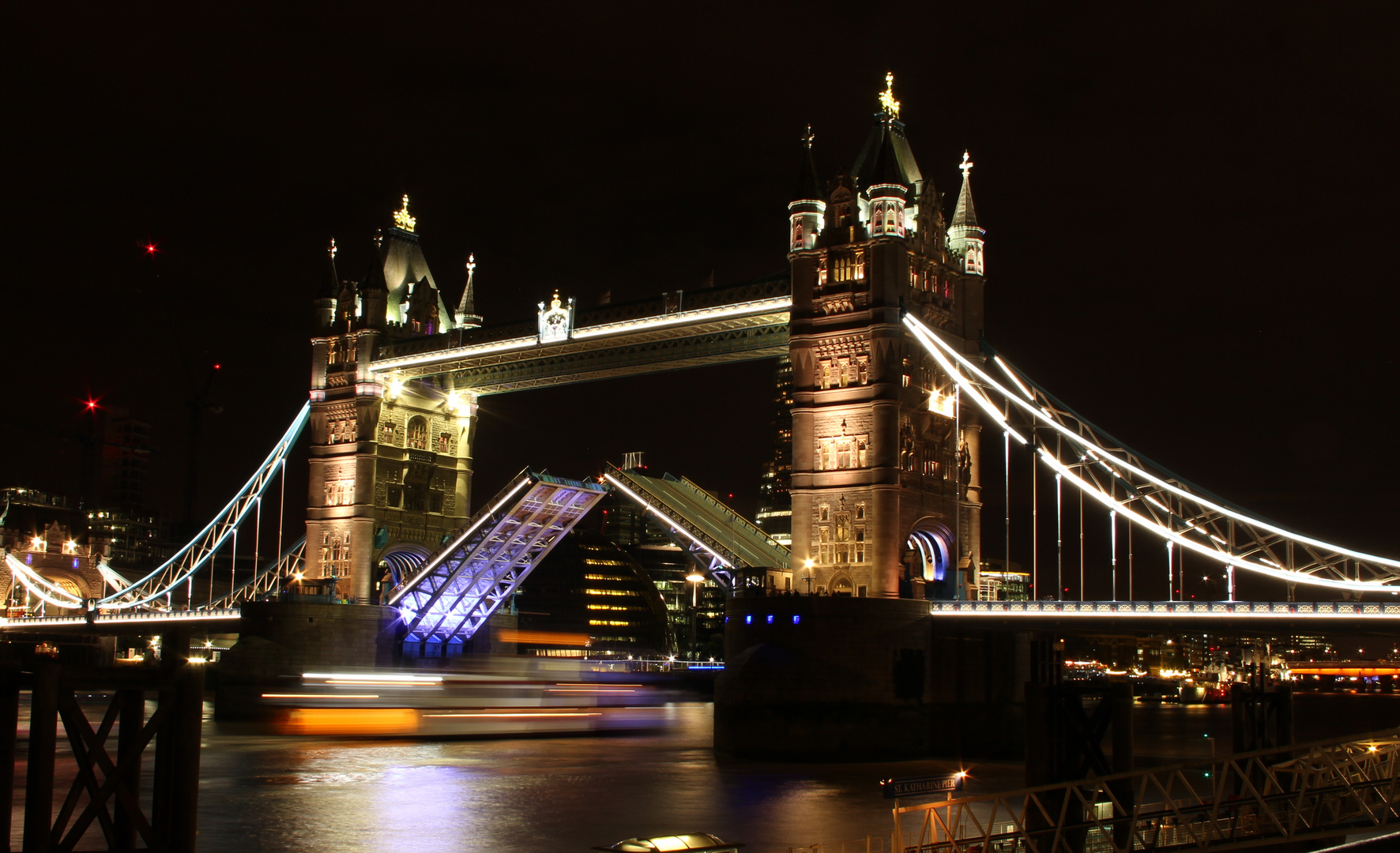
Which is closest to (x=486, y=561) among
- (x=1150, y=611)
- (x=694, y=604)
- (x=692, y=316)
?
(x=692, y=316)

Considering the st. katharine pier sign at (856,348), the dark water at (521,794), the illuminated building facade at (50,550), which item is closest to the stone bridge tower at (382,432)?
the st. katharine pier sign at (856,348)

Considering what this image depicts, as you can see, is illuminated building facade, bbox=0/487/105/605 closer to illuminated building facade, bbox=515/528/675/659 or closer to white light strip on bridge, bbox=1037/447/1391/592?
illuminated building facade, bbox=515/528/675/659

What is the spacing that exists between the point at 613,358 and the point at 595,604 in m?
64.3

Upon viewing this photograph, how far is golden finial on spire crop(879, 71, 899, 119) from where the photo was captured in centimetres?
4409

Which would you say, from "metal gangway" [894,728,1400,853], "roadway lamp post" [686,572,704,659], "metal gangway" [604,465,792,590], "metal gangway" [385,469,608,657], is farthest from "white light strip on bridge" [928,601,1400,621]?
"roadway lamp post" [686,572,704,659]

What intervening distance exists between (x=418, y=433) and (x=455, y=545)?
28.3ft

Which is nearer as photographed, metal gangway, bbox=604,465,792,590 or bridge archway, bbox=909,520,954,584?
bridge archway, bbox=909,520,954,584

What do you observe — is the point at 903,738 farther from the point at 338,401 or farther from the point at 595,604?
the point at 595,604

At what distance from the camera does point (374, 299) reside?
58375mm

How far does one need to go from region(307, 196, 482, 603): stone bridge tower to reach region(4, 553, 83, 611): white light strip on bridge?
32.7 m

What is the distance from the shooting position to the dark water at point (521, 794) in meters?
24.6

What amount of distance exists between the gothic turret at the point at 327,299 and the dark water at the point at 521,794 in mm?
20835

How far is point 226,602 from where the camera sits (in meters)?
64.5

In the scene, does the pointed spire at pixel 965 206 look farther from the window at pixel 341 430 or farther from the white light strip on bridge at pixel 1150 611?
the window at pixel 341 430
